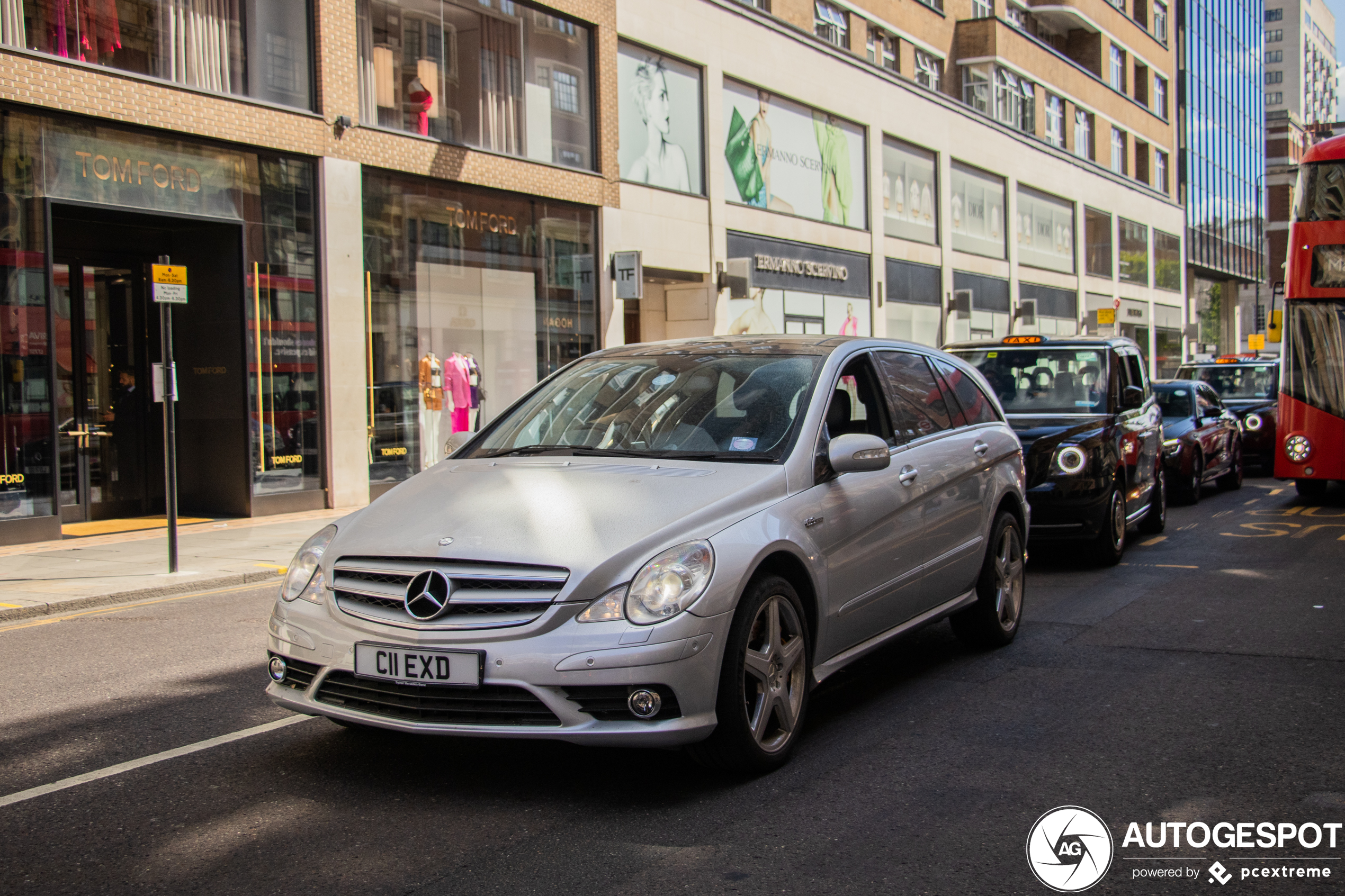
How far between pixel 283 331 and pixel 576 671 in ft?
42.6

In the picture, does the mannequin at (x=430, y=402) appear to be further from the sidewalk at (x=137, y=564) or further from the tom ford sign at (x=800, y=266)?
the tom ford sign at (x=800, y=266)

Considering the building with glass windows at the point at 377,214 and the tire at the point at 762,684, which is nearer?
the tire at the point at 762,684

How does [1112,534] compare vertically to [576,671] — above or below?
below

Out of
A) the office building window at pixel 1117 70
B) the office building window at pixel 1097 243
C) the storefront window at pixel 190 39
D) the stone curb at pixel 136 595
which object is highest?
the office building window at pixel 1117 70

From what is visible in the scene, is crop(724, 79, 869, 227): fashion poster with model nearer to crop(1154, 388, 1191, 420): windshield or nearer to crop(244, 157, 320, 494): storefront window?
crop(244, 157, 320, 494): storefront window

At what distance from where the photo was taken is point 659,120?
22859mm

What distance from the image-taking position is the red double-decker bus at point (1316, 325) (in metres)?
13.7

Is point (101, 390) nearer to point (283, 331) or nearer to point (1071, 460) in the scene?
point (283, 331)

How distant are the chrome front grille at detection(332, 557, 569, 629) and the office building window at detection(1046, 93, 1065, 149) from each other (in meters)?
40.0

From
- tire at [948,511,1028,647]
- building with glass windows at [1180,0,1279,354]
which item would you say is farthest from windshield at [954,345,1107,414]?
building with glass windows at [1180,0,1279,354]

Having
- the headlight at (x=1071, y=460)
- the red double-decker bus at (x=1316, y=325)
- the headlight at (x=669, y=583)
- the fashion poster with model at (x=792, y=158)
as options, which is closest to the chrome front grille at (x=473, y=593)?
the headlight at (x=669, y=583)

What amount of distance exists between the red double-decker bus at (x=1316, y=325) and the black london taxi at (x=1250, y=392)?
18.4ft

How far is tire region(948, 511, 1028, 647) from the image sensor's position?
6.70m
